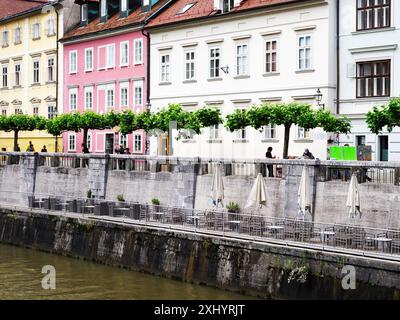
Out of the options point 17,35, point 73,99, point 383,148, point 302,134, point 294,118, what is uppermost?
point 17,35

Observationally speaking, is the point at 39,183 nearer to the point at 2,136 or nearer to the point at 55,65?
the point at 55,65

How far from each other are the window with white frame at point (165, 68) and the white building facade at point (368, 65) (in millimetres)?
12467

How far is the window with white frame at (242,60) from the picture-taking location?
44.1 meters

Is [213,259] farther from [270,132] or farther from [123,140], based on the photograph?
[123,140]

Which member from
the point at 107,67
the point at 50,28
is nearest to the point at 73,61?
the point at 50,28

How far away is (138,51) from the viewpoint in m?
51.5

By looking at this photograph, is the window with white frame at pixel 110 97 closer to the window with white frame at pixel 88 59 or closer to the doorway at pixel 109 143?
the doorway at pixel 109 143

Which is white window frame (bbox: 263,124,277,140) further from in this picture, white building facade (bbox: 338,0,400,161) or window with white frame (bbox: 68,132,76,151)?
window with white frame (bbox: 68,132,76,151)

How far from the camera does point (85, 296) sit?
→ 84.8 feet

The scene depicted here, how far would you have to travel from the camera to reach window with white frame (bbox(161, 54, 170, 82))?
4921cm

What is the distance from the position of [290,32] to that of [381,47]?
503cm

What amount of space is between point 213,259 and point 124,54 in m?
28.6
